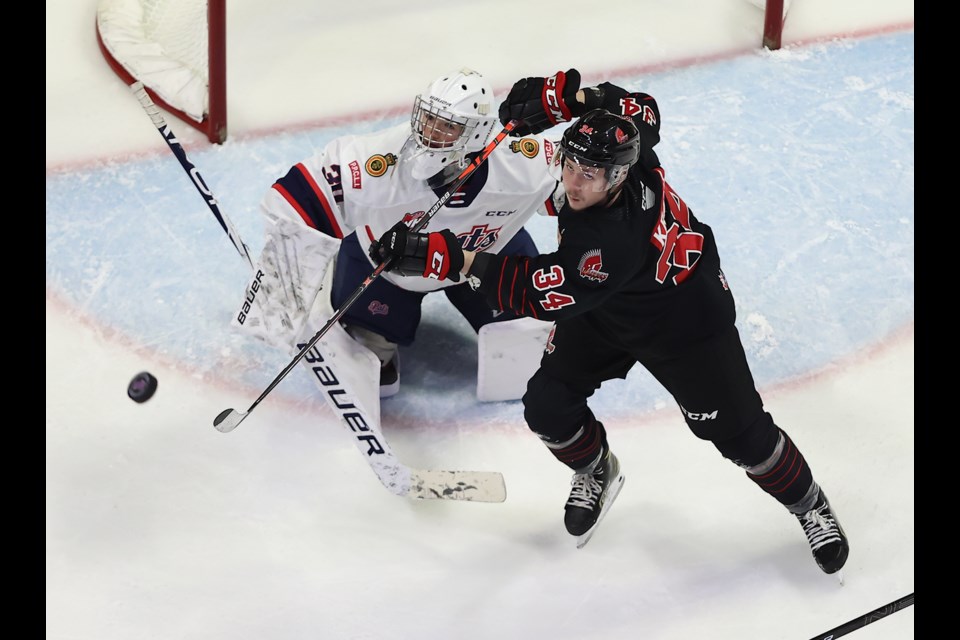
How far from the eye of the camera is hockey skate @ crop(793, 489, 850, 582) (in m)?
3.16

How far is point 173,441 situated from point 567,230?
134 cm

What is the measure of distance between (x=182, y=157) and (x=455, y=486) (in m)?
1.08

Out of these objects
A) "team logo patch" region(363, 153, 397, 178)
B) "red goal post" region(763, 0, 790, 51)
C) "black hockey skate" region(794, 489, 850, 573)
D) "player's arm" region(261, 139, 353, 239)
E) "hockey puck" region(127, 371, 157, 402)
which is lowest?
"hockey puck" region(127, 371, 157, 402)

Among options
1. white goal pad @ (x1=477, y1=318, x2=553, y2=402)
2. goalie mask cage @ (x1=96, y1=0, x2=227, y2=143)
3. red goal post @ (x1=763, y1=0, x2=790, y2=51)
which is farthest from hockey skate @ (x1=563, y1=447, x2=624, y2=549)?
red goal post @ (x1=763, y1=0, x2=790, y2=51)

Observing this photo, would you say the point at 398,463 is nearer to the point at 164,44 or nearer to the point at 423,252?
the point at 423,252

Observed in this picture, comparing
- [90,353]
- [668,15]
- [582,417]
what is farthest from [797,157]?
[90,353]

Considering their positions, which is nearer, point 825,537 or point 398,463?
point 825,537

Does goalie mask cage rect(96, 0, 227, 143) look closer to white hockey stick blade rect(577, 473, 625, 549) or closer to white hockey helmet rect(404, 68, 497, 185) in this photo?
white hockey helmet rect(404, 68, 497, 185)

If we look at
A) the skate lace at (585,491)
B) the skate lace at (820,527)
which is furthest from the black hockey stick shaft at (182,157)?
the skate lace at (820,527)

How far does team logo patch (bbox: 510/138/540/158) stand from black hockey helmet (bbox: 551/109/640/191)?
2.27ft

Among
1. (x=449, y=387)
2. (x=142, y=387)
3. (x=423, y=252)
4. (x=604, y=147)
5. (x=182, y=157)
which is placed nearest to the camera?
(x=604, y=147)

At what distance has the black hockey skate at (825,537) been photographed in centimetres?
316

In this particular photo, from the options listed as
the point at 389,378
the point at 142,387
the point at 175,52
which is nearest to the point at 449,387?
the point at 389,378

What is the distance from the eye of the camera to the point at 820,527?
3170 millimetres
